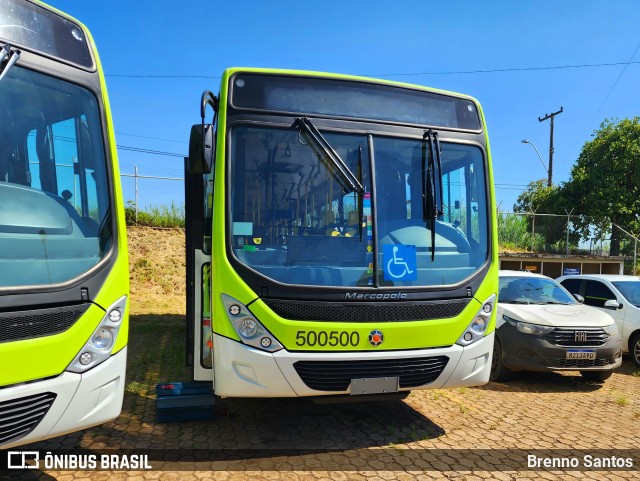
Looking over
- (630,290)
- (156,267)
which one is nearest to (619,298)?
(630,290)

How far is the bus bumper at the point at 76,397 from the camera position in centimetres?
287

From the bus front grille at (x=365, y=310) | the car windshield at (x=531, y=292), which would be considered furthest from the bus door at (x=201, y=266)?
the car windshield at (x=531, y=292)

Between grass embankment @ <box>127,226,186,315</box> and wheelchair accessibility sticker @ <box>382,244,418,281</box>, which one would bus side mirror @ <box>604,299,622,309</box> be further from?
grass embankment @ <box>127,226,186,315</box>

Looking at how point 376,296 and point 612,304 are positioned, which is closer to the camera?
point 376,296

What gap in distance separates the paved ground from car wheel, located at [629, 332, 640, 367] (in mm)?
2182

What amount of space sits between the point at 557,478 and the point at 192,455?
299 cm

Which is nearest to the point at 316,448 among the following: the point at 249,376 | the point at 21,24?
the point at 249,376

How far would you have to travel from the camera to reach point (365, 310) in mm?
4043

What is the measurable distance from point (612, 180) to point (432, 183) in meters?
22.0

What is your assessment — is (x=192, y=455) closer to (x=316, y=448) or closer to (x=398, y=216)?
(x=316, y=448)

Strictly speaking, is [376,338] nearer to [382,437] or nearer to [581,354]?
[382,437]

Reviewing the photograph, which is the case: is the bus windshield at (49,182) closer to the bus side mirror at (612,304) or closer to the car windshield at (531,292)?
the car windshield at (531,292)

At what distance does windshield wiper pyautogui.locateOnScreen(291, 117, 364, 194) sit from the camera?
4.18 m

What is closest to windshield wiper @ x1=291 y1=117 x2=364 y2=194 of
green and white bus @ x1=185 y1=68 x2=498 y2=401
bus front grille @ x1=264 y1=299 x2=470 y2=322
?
green and white bus @ x1=185 y1=68 x2=498 y2=401
